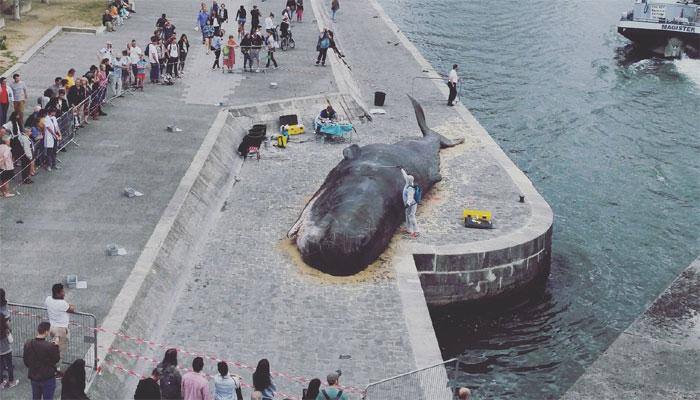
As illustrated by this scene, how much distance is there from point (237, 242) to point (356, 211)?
3675mm

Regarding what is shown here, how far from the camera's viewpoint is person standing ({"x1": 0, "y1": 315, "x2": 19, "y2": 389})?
16781mm

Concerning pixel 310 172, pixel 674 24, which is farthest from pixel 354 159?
pixel 674 24

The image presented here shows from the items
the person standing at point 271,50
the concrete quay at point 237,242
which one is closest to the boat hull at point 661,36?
the concrete quay at point 237,242

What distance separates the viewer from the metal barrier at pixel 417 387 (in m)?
18.3

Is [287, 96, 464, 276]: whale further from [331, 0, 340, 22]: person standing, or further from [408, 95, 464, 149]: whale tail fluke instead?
[331, 0, 340, 22]: person standing

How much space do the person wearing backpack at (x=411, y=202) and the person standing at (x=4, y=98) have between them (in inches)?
525

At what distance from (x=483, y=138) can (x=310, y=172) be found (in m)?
8.91

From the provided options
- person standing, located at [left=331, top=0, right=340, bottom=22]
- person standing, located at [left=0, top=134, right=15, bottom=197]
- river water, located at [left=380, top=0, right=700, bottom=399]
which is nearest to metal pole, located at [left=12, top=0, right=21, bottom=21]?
person standing, located at [left=331, top=0, right=340, bottom=22]

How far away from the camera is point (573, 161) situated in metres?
40.3

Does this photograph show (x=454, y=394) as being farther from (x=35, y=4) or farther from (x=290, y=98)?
(x=35, y=4)

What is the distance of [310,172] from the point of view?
32.3 m

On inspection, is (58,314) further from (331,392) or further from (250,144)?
(250,144)

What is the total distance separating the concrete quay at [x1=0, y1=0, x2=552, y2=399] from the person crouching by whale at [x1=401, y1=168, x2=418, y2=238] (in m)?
0.50

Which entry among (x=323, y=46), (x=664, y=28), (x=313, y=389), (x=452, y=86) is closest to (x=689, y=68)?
(x=664, y=28)
